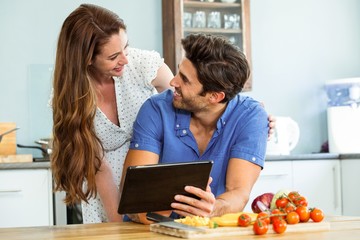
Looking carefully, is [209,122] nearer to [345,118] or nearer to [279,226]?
[279,226]

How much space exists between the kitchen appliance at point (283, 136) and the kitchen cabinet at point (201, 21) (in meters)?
0.31

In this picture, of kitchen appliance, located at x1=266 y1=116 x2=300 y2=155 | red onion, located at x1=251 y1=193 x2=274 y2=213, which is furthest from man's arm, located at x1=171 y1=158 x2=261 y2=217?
kitchen appliance, located at x1=266 y1=116 x2=300 y2=155

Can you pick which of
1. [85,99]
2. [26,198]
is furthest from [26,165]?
[85,99]

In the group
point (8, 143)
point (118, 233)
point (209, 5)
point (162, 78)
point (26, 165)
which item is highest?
point (209, 5)

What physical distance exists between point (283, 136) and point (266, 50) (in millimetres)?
694

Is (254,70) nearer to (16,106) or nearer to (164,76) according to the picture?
(16,106)

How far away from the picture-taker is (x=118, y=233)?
6.53ft

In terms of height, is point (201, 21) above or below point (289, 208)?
above

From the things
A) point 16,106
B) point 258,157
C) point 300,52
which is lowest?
point 258,157

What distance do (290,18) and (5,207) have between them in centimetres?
242

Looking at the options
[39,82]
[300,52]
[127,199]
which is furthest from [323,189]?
[127,199]

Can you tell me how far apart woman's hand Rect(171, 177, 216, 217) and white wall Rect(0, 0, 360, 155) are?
218cm

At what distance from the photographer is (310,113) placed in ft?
16.3

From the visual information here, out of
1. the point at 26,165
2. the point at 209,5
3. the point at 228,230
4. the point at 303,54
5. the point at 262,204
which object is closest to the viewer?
the point at 228,230
